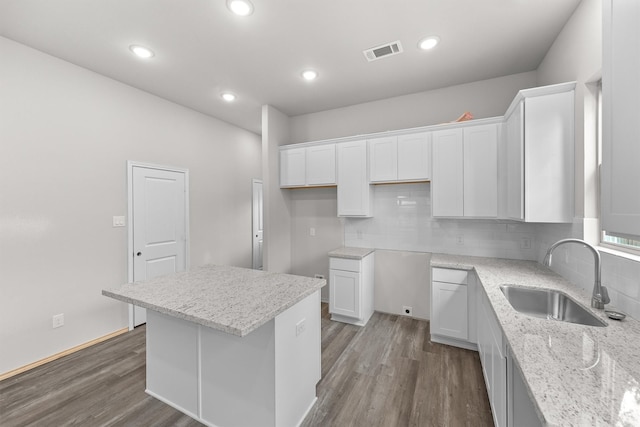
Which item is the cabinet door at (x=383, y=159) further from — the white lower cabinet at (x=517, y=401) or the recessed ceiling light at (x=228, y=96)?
the white lower cabinet at (x=517, y=401)

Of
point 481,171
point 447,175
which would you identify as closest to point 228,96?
point 447,175

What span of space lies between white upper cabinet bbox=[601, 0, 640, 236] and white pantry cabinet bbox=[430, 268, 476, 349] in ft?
5.68

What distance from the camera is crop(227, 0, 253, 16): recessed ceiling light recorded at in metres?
1.90

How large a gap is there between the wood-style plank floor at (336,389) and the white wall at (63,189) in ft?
1.29

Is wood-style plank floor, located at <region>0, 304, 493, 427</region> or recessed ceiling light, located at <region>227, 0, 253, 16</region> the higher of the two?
recessed ceiling light, located at <region>227, 0, 253, 16</region>

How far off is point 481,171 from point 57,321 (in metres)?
4.60

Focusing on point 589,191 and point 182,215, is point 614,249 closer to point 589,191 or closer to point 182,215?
point 589,191

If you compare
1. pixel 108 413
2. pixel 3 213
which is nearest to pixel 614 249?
pixel 108 413

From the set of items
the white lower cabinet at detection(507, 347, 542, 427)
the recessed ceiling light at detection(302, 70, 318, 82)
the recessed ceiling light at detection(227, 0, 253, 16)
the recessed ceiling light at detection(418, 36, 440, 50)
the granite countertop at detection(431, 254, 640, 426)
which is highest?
the recessed ceiling light at detection(302, 70, 318, 82)

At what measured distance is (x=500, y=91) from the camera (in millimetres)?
2996

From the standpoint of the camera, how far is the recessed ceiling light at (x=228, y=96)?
136 inches

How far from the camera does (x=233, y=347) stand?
158cm

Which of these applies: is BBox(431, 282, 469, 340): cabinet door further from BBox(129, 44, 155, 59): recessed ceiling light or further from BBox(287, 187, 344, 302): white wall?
BBox(129, 44, 155, 59): recessed ceiling light

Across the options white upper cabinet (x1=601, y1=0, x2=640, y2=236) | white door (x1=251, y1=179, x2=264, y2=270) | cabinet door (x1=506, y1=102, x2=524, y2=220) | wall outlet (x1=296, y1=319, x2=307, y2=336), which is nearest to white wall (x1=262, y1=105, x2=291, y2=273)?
white door (x1=251, y1=179, x2=264, y2=270)
